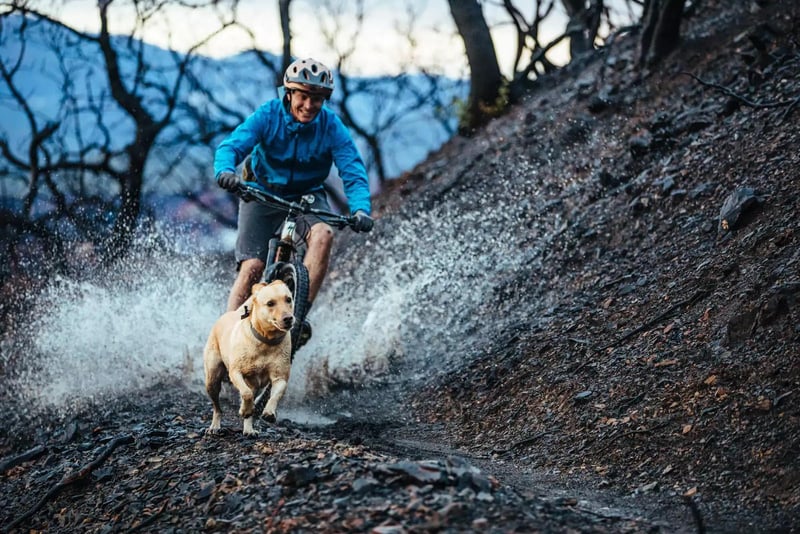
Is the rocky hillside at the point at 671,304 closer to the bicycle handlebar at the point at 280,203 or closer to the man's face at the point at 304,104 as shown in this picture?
the bicycle handlebar at the point at 280,203

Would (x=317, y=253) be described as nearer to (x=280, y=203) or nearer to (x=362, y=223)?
(x=362, y=223)

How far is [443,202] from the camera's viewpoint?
1532 cm

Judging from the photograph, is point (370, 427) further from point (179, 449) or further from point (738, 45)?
point (738, 45)

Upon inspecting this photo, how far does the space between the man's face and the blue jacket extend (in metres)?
0.11

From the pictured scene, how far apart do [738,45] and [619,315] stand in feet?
A: 20.0

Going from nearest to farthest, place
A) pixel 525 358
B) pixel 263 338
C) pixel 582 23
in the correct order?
pixel 263 338, pixel 525 358, pixel 582 23

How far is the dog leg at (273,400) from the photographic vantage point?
595 centimetres

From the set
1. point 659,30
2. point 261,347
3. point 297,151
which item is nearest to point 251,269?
point 297,151

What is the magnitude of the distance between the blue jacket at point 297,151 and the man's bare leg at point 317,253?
0.32 metres

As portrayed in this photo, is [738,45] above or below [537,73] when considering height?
below

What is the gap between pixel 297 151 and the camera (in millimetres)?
7789

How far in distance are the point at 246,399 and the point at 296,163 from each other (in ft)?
8.21

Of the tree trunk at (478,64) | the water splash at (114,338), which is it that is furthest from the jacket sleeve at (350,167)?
the tree trunk at (478,64)

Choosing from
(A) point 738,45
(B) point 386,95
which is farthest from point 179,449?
(B) point 386,95
